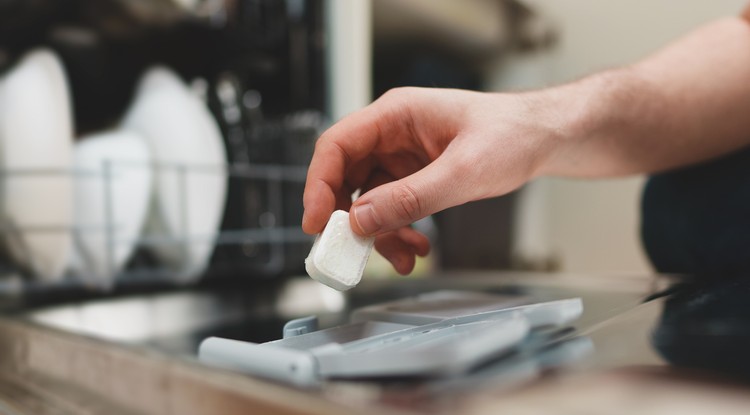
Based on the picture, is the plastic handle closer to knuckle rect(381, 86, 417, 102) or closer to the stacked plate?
knuckle rect(381, 86, 417, 102)

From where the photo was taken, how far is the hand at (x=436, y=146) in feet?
1.15

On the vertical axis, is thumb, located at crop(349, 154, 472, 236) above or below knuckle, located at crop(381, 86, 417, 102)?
below

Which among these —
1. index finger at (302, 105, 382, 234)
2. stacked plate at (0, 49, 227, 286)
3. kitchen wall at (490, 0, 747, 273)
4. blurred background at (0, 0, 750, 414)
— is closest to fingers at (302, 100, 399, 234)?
index finger at (302, 105, 382, 234)

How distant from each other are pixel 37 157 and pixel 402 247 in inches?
16.2

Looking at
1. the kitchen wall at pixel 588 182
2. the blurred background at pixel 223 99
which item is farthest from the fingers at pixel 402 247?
the kitchen wall at pixel 588 182

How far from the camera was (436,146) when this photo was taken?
45cm

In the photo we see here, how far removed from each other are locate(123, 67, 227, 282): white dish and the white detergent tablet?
41 centimetres

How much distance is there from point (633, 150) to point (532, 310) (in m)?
0.35

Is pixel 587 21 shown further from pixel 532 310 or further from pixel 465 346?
pixel 465 346

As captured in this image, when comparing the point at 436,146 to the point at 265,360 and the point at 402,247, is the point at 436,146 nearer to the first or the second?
the point at 402,247

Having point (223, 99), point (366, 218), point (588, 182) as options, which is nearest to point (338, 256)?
point (366, 218)

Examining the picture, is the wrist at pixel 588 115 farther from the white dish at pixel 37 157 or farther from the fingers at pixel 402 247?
the white dish at pixel 37 157

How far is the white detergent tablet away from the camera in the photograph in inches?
12.2

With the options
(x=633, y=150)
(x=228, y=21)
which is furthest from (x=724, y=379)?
(x=228, y=21)
